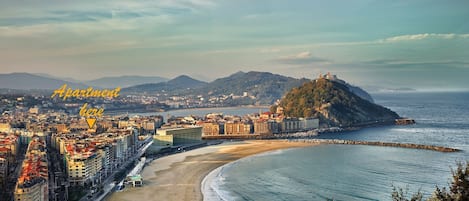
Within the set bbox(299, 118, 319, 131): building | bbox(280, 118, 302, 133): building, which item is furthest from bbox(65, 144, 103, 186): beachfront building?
bbox(299, 118, 319, 131): building

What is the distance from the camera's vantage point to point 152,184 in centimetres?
2252

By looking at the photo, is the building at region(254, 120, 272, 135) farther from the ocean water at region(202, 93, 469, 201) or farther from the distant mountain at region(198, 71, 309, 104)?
the distant mountain at region(198, 71, 309, 104)

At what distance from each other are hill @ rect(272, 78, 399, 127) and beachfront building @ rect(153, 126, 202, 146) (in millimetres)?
19378

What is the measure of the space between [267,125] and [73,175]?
101 feet

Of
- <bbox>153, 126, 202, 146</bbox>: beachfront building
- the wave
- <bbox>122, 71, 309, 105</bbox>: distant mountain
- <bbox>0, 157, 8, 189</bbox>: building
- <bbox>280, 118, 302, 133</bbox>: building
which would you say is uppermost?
<bbox>122, 71, 309, 105</bbox>: distant mountain

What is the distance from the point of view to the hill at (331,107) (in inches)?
2237

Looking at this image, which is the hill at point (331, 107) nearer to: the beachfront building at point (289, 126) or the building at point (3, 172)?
the beachfront building at point (289, 126)

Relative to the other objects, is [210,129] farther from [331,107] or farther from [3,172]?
[3,172]

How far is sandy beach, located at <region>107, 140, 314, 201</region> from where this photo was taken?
2019 centimetres

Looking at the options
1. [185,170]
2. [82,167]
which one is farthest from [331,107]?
[82,167]

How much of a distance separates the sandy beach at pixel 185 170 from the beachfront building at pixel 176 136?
84.0 inches

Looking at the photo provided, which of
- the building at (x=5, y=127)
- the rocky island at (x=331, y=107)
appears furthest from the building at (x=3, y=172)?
the rocky island at (x=331, y=107)

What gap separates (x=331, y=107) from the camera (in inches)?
2280

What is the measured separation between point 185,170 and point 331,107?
34.5 meters
